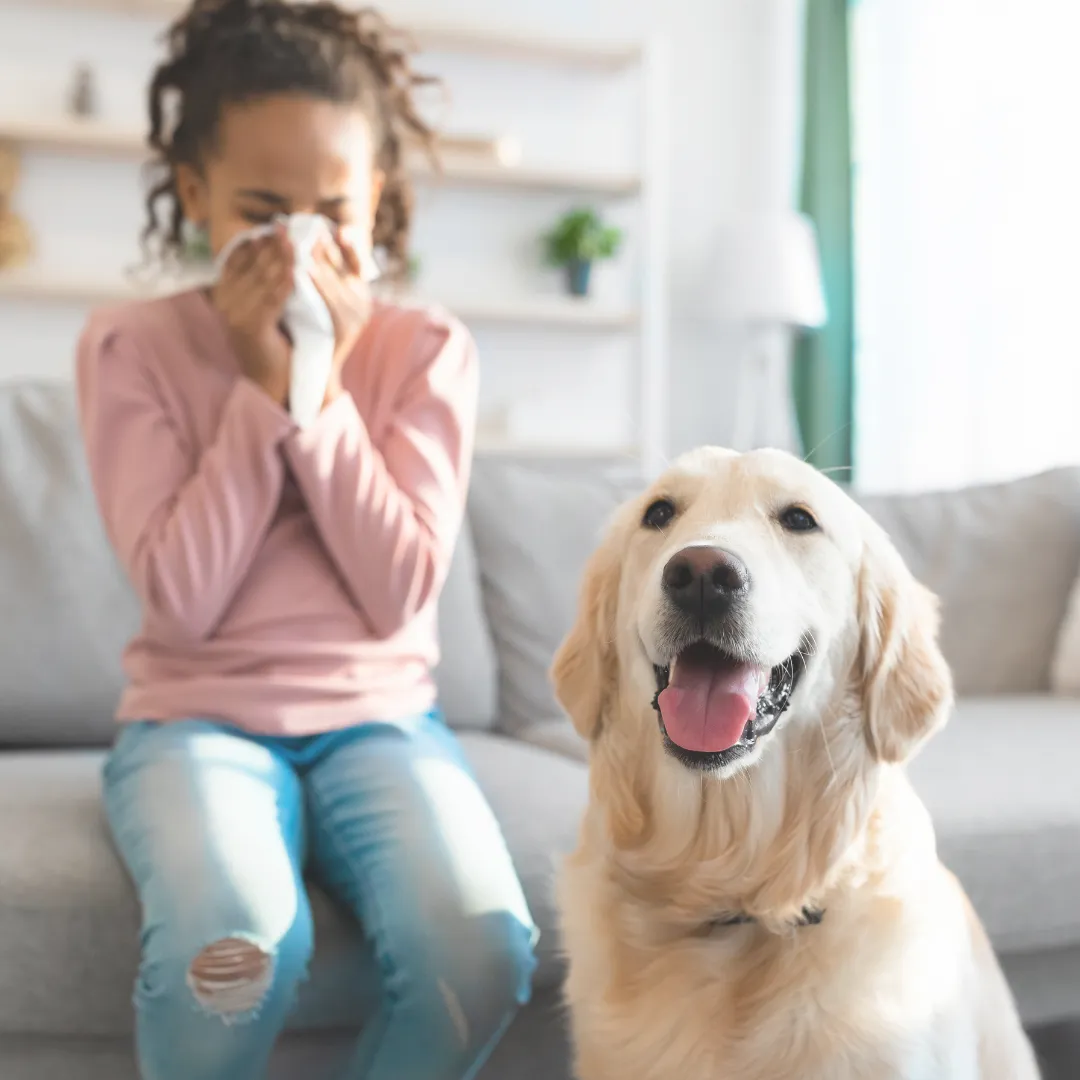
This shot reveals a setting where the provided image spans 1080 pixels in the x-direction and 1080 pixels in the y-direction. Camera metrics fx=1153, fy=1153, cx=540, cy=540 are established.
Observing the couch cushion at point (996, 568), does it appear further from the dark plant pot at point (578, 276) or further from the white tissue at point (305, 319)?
the dark plant pot at point (578, 276)

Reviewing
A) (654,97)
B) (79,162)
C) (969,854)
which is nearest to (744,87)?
(654,97)

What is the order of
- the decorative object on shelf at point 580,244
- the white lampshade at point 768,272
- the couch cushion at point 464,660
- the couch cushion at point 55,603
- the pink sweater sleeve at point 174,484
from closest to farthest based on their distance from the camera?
1. the pink sweater sleeve at point 174,484
2. the couch cushion at point 55,603
3. the couch cushion at point 464,660
4. the white lampshade at point 768,272
5. the decorative object on shelf at point 580,244

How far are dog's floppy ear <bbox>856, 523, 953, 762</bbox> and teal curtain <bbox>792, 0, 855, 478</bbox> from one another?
3.06m

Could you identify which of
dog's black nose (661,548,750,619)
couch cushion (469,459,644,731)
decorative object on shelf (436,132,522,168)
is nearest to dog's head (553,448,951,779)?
dog's black nose (661,548,750,619)

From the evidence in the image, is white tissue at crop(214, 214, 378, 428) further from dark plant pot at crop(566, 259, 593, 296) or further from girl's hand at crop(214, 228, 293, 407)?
dark plant pot at crop(566, 259, 593, 296)

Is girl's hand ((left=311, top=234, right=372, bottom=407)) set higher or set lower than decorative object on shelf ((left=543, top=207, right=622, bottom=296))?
lower

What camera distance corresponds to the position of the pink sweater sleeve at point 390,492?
1381mm

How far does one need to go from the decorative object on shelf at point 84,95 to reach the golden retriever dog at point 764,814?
10.6 ft

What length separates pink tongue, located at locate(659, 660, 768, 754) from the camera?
1.01 m

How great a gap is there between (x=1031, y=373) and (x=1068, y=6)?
39.7 inches

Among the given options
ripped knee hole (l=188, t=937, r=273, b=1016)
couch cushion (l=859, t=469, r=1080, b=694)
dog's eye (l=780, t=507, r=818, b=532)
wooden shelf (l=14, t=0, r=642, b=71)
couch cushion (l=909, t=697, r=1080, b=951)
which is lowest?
couch cushion (l=909, t=697, r=1080, b=951)

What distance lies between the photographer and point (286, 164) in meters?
1.39

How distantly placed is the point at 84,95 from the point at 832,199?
2574 millimetres

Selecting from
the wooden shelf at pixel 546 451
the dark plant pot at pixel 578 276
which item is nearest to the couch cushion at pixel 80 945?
the wooden shelf at pixel 546 451
